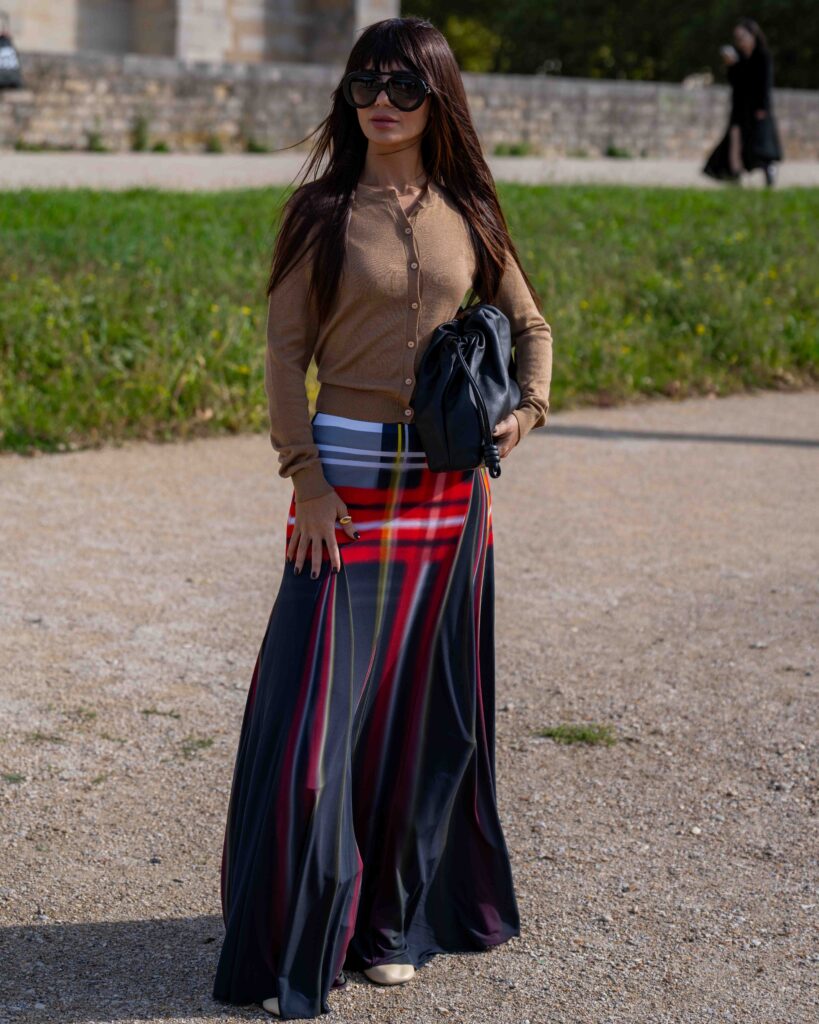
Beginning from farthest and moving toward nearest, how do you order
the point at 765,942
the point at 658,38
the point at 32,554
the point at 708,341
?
the point at 658,38 < the point at 708,341 < the point at 32,554 < the point at 765,942

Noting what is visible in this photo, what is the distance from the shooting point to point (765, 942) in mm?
3199

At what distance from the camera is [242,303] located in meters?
9.47

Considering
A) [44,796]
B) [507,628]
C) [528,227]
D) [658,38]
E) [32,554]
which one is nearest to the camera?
[44,796]

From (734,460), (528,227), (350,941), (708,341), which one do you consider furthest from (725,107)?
(350,941)

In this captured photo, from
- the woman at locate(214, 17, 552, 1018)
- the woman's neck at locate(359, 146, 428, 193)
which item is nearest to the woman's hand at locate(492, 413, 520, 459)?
the woman at locate(214, 17, 552, 1018)

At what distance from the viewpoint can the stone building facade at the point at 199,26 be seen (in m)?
26.2

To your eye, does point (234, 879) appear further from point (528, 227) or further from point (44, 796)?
point (528, 227)

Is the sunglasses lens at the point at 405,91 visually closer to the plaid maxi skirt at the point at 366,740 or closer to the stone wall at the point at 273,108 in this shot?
the plaid maxi skirt at the point at 366,740

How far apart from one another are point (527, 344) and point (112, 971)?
1561 millimetres

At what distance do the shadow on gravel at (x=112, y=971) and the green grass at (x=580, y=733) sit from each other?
143cm

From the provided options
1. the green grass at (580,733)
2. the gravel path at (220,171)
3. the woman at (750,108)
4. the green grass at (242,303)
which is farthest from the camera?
the woman at (750,108)

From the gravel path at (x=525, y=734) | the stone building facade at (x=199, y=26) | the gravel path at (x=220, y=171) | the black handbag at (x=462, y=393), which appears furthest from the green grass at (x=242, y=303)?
the stone building facade at (x=199, y=26)

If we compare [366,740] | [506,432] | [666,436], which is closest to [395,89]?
[506,432]

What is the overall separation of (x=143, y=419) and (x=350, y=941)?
5486 millimetres
